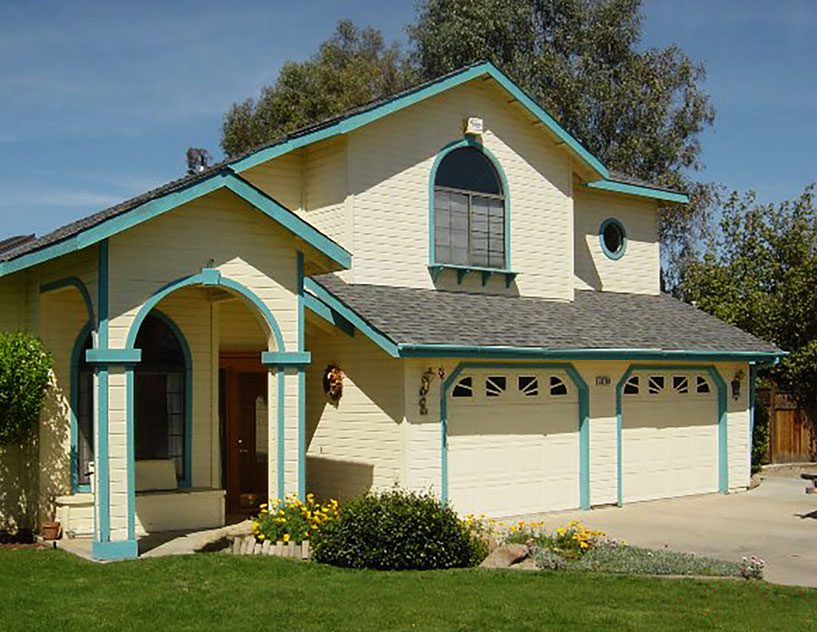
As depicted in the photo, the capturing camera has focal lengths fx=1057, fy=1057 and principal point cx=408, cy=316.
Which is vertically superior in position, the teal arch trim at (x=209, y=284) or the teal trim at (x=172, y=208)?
the teal trim at (x=172, y=208)

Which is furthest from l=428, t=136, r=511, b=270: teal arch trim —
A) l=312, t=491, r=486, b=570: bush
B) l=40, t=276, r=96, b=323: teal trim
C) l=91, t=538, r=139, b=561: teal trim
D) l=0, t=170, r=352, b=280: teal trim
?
l=91, t=538, r=139, b=561: teal trim

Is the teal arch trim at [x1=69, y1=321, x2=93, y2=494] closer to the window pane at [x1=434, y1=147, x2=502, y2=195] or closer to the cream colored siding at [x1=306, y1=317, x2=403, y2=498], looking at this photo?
the cream colored siding at [x1=306, y1=317, x2=403, y2=498]

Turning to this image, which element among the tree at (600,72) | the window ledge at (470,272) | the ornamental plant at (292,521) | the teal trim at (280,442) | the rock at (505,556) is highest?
the tree at (600,72)

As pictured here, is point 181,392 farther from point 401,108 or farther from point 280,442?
point 401,108

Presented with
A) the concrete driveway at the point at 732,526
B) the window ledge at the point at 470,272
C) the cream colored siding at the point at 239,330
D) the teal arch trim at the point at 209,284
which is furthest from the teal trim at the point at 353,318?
the concrete driveway at the point at 732,526

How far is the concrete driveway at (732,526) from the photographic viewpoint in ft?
43.5

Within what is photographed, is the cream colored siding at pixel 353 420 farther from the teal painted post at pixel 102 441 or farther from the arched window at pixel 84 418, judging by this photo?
the teal painted post at pixel 102 441

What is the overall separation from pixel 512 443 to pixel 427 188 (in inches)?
178

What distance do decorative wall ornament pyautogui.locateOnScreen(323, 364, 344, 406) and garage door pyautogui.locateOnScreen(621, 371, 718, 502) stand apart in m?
5.36

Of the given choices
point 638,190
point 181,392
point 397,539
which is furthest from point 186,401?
point 638,190

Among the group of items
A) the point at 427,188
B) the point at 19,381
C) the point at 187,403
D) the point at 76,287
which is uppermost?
the point at 427,188

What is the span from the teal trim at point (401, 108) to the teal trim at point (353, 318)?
7.59 ft

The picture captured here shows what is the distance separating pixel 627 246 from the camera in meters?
22.3

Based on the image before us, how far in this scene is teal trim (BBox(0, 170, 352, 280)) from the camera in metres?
12.1
